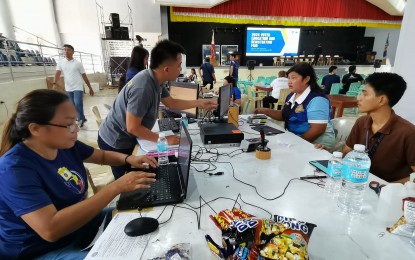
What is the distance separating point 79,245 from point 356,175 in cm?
128

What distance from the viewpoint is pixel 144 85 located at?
157cm

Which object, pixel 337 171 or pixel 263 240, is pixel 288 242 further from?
pixel 337 171

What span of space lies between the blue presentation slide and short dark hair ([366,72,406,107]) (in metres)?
9.35

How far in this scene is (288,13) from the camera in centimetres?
896

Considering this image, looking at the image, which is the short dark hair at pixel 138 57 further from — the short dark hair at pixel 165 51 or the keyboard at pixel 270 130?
the keyboard at pixel 270 130

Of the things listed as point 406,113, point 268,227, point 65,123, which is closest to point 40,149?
point 65,123

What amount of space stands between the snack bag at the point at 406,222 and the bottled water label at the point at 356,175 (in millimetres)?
164

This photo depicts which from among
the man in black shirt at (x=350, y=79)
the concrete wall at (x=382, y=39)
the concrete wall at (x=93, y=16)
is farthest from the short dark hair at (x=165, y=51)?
the concrete wall at (x=382, y=39)

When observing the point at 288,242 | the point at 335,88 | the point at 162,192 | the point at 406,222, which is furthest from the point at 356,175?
the point at 335,88

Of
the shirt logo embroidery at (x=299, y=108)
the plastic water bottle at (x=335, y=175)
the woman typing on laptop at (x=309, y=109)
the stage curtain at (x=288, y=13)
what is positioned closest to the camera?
the plastic water bottle at (x=335, y=175)

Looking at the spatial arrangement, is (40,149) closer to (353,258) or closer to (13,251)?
(13,251)

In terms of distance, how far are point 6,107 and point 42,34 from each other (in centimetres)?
610

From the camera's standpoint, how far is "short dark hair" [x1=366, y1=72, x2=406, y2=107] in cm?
143

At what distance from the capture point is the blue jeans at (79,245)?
0.99 metres
